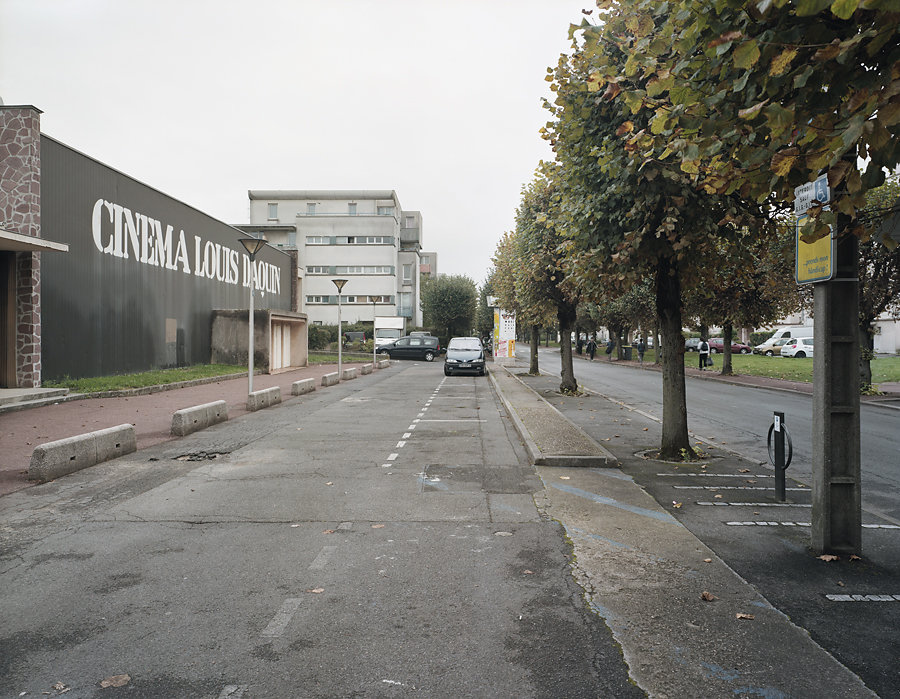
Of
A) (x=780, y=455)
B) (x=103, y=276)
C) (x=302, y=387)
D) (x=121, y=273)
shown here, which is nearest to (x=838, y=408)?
(x=780, y=455)

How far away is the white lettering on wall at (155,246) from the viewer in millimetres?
21016

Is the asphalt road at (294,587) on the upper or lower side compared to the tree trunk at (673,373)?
lower

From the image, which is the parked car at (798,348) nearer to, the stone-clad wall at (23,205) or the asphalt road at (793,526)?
the asphalt road at (793,526)

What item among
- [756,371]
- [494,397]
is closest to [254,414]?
[494,397]

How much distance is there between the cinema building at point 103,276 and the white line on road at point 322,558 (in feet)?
42.9

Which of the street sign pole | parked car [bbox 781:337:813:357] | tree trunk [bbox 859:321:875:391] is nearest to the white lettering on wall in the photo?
the street sign pole

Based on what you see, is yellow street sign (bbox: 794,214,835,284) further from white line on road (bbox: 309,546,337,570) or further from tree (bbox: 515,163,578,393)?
tree (bbox: 515,163,578,393)

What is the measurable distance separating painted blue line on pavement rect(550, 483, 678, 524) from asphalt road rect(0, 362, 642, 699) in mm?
447

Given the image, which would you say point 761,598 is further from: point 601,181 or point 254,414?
point 254,414

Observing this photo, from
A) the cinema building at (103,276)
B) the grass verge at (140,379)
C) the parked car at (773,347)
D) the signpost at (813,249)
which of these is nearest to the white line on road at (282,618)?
the signpost at (813,249)

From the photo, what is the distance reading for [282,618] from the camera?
13.0 ft

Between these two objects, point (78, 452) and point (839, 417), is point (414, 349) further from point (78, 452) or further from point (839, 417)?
point (839, 417)

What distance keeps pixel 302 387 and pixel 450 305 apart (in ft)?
143

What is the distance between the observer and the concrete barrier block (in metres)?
20.1
